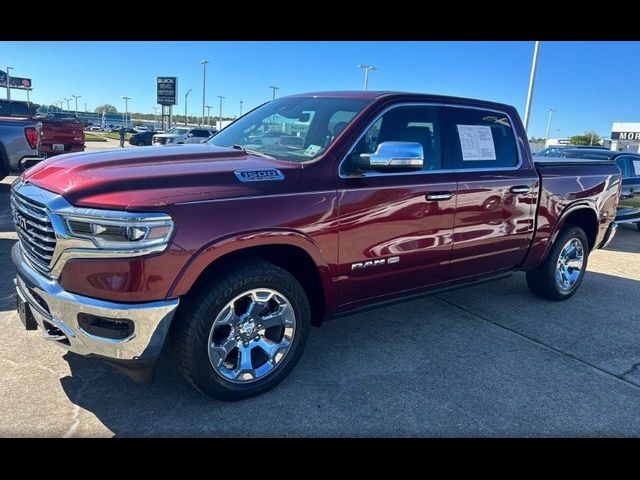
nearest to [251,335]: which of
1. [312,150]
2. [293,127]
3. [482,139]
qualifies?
[312,150]

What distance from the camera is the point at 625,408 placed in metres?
3.34

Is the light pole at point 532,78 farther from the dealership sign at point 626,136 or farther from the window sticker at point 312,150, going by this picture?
the dealership sign at point 626,136

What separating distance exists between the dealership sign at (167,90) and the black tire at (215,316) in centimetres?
3907

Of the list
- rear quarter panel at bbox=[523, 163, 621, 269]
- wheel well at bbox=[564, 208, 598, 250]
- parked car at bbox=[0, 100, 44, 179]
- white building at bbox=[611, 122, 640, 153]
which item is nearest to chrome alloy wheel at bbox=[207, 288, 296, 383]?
rear quarter panel at bbox=[523, 163, 621, 269]

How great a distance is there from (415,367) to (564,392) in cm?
105

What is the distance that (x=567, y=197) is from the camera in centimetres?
511

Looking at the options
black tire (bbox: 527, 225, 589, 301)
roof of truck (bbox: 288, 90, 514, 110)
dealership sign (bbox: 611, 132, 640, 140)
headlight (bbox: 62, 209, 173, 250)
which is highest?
dealership sign (bbox: 611, 132, 640, 140)

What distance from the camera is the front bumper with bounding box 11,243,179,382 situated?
8.48 feet

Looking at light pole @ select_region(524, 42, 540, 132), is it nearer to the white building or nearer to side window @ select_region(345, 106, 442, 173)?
side window @ select_region(345, 106, 442, 173)

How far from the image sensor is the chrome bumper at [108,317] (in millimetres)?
2584

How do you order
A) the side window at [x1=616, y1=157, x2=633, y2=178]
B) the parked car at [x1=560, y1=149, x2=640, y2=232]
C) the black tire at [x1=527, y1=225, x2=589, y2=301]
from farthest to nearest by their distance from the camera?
the side window at [x1=616, y1=157, x2=633, y2=178] < the parked car at [x1=560, y1=149, x2=640, y2=232] < the black tire at [x1=527, y1=225, x2=589, y2=301]

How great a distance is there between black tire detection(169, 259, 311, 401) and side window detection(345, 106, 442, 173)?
1.17 meters

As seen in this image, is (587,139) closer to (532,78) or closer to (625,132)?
(625,132)

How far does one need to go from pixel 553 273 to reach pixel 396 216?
264cm
